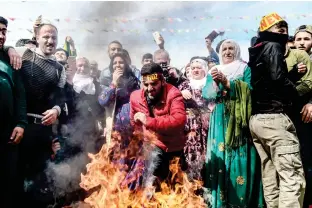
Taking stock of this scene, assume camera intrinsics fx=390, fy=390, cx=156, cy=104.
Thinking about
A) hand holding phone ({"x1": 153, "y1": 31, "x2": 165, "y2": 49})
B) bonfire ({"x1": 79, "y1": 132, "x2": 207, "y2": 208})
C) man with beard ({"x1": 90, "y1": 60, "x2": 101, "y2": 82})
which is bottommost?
bonfire ({"x1": 79, "y1": 132, "x2": 207, "y2": 208})

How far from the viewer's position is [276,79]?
4.24m

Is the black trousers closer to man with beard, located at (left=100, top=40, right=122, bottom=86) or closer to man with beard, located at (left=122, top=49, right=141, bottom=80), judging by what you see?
man with beard, located at (left=122, top=49, right=141, bottom=80)

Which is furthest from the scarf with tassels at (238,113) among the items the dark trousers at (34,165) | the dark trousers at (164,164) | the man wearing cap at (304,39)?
the dark trousers at (34,165)

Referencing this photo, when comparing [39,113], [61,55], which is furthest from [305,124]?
[61,55]

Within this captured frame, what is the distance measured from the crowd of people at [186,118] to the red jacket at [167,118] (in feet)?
0.04

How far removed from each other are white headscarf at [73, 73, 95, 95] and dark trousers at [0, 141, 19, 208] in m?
1.40

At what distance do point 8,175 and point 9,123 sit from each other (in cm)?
60

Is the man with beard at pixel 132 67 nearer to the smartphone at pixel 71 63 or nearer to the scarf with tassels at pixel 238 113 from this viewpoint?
the smartphone at pixel 71 63

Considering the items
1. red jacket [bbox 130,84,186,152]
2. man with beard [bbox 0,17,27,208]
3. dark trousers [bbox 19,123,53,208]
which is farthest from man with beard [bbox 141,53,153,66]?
man with beard [bbox 0,17,27,208]

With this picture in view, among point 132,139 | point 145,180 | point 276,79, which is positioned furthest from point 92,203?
point 276,79

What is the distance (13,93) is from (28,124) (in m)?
0.41

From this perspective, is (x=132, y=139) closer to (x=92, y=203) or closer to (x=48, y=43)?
(x=92, y=203)

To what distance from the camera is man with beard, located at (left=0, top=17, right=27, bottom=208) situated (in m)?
4.45

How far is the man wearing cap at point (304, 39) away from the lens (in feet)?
16.9
